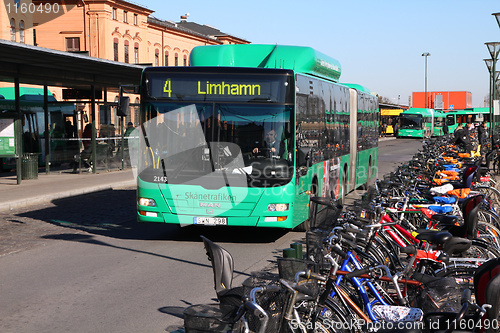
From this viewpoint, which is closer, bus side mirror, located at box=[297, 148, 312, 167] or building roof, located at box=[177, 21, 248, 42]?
bus side mirror, located at box=[297, 148, 312, 167]

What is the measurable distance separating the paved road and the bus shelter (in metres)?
4.86

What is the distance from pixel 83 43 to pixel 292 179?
47.9 metres

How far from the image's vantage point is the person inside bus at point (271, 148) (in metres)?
10.4

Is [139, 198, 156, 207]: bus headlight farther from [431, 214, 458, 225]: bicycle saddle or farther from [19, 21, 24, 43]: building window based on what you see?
[19, 21, 24, 43]: building window

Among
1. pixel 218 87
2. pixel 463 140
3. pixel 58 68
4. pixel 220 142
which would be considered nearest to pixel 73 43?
pixel 58 68

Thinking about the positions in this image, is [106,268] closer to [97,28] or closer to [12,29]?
[12,29]

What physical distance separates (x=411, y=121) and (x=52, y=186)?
54515 millimetres

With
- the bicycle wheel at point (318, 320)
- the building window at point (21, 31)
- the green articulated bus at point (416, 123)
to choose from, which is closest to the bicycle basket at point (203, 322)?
the bicycle wheel at point (318, 320)

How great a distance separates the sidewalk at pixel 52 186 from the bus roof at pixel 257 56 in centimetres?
653

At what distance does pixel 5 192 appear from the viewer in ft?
60.5

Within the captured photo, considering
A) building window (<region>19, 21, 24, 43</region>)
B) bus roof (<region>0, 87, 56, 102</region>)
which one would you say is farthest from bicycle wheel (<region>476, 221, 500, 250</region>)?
building window (<region>19, 21, 24, 43</region>)

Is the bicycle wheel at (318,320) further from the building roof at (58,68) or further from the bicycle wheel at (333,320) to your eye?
the building roof at (58,68)

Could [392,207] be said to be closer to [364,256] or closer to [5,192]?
[364,256]

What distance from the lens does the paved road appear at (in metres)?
6.70
